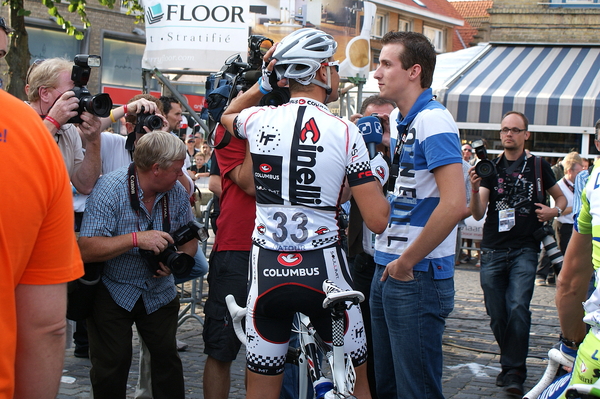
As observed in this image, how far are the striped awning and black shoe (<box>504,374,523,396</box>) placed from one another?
12.3 metres

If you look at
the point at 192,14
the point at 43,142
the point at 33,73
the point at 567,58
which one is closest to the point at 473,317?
the point at 192,14

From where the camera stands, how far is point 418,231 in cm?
314

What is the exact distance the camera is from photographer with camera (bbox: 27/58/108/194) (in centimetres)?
349

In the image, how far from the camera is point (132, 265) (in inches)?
152

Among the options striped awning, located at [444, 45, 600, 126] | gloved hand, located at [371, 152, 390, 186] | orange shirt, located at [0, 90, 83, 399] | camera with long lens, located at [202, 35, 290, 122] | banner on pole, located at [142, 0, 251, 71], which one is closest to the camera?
orange shirt, located at [0, 90, 83, 399]

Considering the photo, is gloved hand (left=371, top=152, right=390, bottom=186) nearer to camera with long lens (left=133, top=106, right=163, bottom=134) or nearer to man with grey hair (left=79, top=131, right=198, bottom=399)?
man with grey hair (left=79, top=131, right=198, bottom=399)

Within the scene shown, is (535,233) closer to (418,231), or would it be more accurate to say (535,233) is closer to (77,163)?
(418,231)

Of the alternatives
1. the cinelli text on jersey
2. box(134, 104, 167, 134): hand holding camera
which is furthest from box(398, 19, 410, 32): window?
the cinelli text on jersey

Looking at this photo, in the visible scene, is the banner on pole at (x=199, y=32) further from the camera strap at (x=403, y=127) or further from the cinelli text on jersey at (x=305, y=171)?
the cinelli text on jersey at (x=305, y=171)

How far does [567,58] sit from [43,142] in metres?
19.5

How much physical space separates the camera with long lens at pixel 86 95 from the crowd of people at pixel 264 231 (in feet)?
0.18

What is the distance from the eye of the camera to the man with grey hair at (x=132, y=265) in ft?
12.2

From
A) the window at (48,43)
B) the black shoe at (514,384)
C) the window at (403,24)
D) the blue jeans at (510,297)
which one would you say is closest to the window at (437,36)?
the window at (403,24)

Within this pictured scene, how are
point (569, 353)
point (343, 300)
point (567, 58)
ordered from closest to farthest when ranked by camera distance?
point (343, 300), point (569, 353), point (567, 58)
